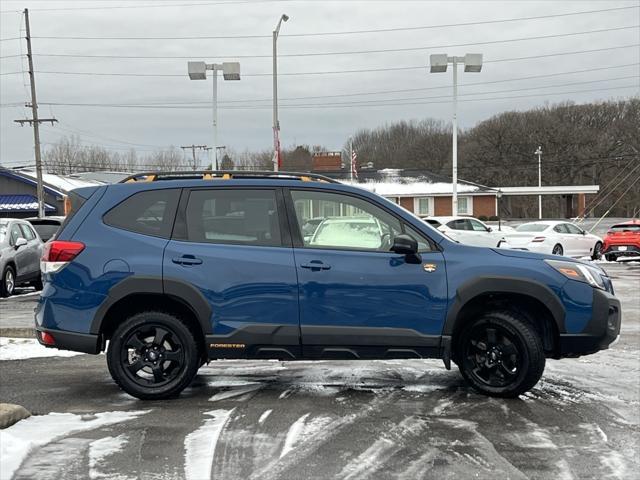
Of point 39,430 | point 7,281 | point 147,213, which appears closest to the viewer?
point 39,430

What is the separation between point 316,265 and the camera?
219 inches

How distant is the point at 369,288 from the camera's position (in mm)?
5520

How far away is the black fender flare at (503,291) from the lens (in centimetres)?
554

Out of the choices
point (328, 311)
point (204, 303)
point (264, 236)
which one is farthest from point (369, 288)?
point (204, 303)

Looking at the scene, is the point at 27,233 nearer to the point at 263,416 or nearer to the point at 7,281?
the point at 7,281

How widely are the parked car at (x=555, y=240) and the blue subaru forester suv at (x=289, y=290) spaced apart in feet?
57.0

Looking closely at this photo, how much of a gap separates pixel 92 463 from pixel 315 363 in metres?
3.38

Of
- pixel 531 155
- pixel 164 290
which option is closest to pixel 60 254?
pixel 164 290

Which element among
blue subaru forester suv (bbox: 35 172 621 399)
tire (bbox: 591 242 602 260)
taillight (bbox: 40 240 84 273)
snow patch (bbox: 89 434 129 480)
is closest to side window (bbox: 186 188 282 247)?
blue subaru forester suv (bbox: 35 172 621 399)

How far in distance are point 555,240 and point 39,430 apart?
21.1 m

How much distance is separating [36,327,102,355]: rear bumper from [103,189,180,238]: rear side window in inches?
37.1

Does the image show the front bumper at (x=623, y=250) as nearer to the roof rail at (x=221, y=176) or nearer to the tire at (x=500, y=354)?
the tire at (x=500, y=354)

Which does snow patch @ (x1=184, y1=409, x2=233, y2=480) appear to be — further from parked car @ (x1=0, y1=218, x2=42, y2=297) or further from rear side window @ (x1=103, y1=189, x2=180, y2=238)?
parked car @ (x1=0, y1=218, x2=42, y2=297)

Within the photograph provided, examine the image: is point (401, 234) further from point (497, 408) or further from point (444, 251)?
point (497, 408)
